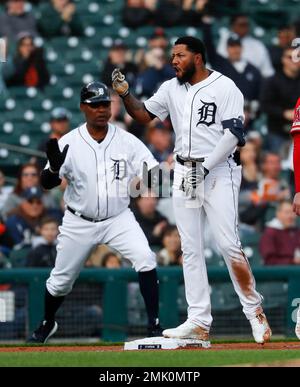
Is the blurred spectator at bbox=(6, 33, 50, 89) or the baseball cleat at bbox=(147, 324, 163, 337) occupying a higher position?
the blurred spectator at bbox=(6, 33, 50, 89)

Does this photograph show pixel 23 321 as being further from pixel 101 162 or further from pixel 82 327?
pixel 101 162

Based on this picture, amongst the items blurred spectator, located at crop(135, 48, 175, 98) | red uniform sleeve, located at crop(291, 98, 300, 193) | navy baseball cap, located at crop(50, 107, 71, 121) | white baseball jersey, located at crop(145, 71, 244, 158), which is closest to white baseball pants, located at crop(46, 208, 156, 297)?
white baseball jersey, located at crop(145, 71, 244, 158)

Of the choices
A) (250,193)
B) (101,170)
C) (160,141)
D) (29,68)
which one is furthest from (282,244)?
(29,68)

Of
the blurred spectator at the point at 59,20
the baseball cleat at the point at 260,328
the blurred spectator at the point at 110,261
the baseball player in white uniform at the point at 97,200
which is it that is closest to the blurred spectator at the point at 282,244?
the blurred spectator at the point at 110,261

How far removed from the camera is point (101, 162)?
881 cm

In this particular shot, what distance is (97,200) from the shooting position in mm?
8695

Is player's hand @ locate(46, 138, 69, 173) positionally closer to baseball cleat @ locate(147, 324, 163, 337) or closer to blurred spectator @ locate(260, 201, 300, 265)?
baseball cleat @ locate(147, 324, 163, 337)

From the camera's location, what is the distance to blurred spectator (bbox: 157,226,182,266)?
11.6 meters

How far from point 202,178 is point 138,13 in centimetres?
736

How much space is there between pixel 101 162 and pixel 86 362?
2487 millimetres

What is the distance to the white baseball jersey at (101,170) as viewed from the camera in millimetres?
8711

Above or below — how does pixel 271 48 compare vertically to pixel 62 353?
above

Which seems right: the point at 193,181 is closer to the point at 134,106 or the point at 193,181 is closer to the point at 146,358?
the point at 134,106

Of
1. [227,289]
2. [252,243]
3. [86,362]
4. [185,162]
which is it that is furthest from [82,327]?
[86,362]
